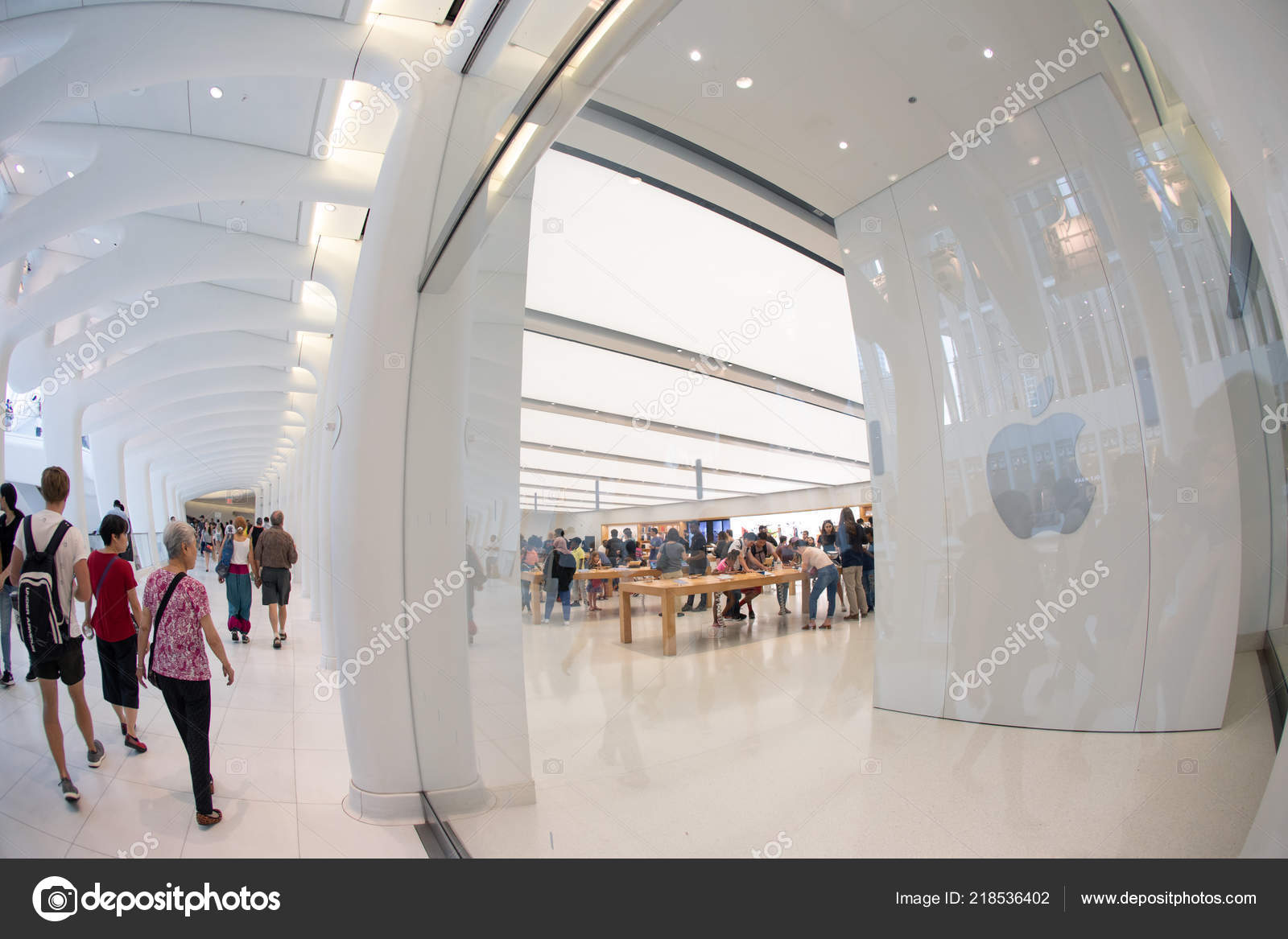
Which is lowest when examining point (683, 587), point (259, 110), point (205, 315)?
point (683, 587)

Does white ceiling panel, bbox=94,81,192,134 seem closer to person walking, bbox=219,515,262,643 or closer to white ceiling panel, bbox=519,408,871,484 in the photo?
person walking, bbox=219,515,262,643

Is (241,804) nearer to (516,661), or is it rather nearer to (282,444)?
(516,661)

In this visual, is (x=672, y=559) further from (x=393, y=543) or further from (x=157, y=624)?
(x=157, y=624)

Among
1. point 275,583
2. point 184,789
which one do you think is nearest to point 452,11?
point 184,789

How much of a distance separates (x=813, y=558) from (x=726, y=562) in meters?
0.27

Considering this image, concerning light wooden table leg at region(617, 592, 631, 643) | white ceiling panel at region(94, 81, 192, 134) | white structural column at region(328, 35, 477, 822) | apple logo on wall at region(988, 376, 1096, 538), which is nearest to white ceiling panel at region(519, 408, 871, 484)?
apple logo on wall at region(988, 376, 1096, 538)

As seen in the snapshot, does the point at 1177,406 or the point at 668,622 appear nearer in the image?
the point at 1177,406

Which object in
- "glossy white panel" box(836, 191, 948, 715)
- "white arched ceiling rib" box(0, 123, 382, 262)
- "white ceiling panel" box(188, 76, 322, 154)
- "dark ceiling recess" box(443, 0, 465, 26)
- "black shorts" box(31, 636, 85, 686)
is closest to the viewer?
"glossy white panel" box(836, 191, 948, 715)

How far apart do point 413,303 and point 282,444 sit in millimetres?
23530

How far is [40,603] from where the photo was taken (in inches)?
123

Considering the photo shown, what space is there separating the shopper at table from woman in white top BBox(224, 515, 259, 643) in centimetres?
757

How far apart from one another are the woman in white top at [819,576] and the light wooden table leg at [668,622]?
1.47 ft

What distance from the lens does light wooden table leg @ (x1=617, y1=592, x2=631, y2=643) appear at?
2066mm
